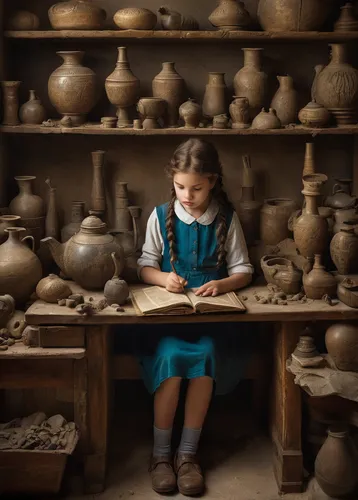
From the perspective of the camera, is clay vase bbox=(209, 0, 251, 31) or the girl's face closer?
the girl's face

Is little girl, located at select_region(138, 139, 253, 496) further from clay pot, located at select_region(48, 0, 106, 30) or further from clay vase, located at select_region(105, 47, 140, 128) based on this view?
clay pot, located at select_region(48, 0, 106, 30)

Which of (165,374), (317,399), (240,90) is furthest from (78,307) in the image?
(240,90)

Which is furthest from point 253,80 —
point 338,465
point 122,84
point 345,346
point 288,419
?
point 338,465

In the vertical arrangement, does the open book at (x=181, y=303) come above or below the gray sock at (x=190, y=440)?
above

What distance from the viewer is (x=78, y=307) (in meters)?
3.60

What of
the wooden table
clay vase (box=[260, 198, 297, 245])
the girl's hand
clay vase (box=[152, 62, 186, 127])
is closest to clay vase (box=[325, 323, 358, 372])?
the wooden table

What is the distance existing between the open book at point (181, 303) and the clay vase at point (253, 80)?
1073mm

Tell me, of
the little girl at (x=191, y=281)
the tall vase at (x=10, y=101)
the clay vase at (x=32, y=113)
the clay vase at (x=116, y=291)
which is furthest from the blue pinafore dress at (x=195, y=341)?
the tall vase at (x=10, y=101)

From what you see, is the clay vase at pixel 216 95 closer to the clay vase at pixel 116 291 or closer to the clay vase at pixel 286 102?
the clay vase at pixel 286 102

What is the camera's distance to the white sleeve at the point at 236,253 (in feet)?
13.1

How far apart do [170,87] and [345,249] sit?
121 cm

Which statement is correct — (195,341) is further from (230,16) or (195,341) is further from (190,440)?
(230,16)

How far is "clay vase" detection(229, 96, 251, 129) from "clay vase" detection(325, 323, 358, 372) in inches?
46.0

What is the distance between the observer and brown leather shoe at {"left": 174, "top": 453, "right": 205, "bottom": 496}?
3.67 m
